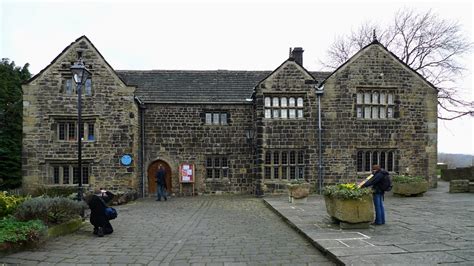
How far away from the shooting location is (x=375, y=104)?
21.8 metres

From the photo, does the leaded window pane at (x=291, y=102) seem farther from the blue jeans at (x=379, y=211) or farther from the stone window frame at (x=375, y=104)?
the blue jeans at (x=379, y=211)

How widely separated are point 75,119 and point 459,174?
26.9 meters

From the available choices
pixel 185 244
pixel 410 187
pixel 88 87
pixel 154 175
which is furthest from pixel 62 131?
pixel 410 187

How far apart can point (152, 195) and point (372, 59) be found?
15650mm

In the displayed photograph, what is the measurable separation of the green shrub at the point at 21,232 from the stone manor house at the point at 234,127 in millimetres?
12056

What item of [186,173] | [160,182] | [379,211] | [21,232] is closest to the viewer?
[21,232]

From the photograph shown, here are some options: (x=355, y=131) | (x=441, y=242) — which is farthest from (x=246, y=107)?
(x=441, y=242)

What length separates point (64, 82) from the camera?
20688 mm

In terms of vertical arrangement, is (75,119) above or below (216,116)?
below

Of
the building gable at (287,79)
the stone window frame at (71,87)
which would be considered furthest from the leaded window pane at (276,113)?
the stone window frame at (71,87)

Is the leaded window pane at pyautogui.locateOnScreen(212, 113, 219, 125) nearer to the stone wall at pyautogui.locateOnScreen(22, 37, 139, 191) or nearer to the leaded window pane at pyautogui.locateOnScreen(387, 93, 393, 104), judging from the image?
the stone wall at pyautogui.locateOnScreen(22, 37, 139, 191)

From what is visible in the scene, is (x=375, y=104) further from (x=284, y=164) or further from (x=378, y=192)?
(x=378, y=192)

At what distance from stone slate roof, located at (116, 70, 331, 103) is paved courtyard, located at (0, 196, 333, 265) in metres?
10.5

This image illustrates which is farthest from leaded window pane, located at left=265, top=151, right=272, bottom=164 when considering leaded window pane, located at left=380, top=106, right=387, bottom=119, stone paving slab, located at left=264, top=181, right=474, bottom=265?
stone paving slab, located at left=264, top=181, right=474, bottom=265
